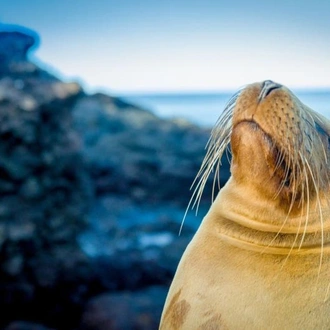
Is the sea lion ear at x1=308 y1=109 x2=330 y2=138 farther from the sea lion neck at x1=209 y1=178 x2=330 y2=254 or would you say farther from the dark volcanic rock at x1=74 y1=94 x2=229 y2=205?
the dark volcanic rock at x1=74 y1=94 x2=229 y2=205

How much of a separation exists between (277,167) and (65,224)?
2881mm

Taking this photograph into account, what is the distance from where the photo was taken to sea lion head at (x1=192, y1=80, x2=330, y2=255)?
1393mm

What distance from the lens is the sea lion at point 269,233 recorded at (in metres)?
1.35

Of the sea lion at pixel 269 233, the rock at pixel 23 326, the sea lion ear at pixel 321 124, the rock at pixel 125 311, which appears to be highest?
the sea lion ear at pixel 321 124

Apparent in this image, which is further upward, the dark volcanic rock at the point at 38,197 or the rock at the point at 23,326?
the dark volcanic rock at the point at 38,197

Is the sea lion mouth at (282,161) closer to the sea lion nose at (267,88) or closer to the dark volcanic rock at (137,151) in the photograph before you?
the sea lion nose at (267,88)

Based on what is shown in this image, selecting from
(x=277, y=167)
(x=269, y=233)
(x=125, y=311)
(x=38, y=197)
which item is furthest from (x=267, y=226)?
(x=38, y=197)

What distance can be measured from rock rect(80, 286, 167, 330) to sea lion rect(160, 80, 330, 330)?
2.29 m

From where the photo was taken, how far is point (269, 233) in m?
1.43

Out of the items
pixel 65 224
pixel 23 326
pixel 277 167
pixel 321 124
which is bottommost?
pixel 23 326

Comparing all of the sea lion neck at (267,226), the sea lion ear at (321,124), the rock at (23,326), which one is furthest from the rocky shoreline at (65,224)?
the sea lion ear at (321,124)

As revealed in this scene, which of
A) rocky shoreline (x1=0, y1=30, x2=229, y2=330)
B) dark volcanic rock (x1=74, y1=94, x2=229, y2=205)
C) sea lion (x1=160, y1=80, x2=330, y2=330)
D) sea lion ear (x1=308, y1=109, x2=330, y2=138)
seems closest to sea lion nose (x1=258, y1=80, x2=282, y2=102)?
sea lion (x1=160, y1=80, x2=330, y2=330)

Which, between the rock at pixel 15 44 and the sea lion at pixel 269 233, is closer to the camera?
the sea lion at pixel 269 233

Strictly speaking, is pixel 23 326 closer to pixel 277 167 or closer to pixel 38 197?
pixel 38 197
